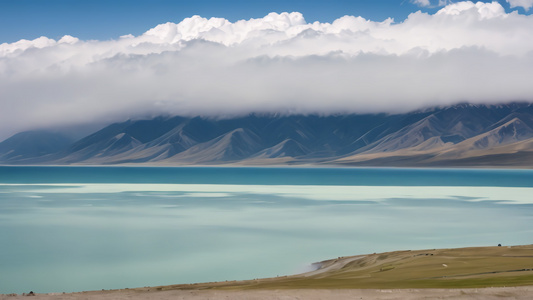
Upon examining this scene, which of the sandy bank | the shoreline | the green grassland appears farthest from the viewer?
the green grassland

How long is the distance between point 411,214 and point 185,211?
2776 cm

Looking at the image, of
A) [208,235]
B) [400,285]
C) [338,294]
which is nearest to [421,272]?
[400,285]

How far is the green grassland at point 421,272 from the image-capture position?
949 inches

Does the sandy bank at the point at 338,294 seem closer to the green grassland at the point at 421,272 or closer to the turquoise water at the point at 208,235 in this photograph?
the green grassland at the point at 421,272

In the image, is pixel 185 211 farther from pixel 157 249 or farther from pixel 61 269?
pixel 61 269

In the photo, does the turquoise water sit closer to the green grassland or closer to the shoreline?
the green grassland

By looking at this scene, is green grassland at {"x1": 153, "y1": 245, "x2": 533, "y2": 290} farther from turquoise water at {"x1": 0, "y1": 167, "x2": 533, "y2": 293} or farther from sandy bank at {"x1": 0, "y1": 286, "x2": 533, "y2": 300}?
turquoise water at {"x1": 0, "y1": 167, "x2": 533, "y2": 293}

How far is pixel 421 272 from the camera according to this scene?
93.7ft

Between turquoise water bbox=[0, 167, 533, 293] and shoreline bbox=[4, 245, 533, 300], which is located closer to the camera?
shoreline bbox=[4, 245, 533, 300]

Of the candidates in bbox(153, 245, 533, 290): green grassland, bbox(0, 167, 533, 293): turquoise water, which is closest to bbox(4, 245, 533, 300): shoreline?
bbox(153, 245, 533, 290): green grassland

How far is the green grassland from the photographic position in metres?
24.1

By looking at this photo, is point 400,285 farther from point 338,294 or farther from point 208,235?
point 208,235

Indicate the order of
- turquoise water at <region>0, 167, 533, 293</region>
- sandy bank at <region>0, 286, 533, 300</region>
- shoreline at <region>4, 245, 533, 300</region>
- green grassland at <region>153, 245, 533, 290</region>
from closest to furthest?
sandy bank at <region>0, 286, 533, 300</region> < shoreline at <region>4, 245, 533, 300</region> < green grassland at <region>153, 245, 533, 290</region> < turquoise water at <region>0, 167, 533, 293</region>

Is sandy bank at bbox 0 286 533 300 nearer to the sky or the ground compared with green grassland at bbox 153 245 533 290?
nearer to the sky
